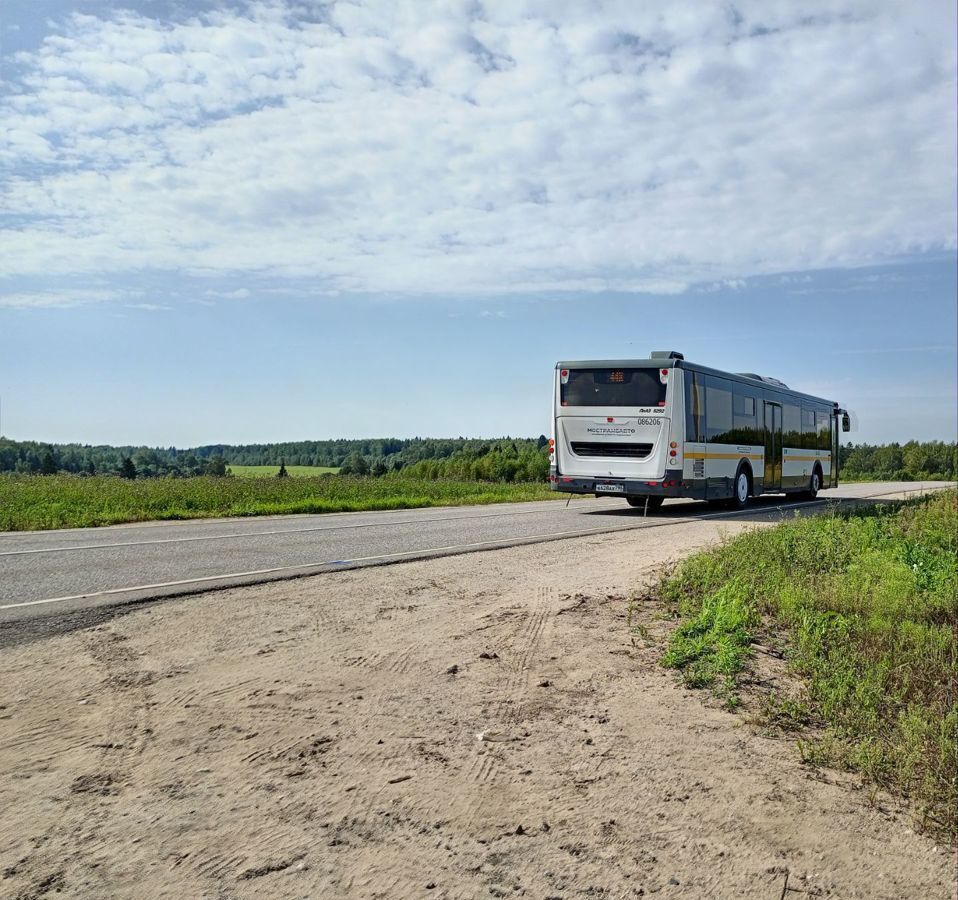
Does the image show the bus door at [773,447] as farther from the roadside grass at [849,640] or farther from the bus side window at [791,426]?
the roadside grass at [849,640]

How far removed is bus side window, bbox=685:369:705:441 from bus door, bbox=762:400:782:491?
4660mm

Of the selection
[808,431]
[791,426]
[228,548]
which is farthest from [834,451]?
[228,548]

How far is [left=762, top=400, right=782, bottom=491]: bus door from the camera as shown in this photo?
22531 mm

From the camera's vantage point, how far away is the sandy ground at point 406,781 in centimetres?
306

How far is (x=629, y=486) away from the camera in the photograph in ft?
59.8

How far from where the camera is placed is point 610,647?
600 centimetres

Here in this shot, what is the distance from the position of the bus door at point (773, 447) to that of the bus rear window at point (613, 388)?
19.9ft

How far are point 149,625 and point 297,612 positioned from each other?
3.88 ft

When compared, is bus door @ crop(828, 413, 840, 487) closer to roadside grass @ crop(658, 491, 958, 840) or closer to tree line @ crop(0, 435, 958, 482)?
tree line @ crop(0, 435, 958, 482)

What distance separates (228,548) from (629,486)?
31.4 ft

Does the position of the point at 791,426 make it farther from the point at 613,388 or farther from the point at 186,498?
→ the point at 186,498

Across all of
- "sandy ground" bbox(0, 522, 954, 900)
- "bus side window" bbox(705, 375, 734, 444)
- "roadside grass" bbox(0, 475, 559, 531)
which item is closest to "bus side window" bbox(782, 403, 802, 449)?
"bus side window" bbox(705, 375, 734, 444)

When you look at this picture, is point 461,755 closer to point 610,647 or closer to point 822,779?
point 822,779

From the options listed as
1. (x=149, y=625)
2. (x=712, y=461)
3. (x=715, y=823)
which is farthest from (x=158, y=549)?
(x=712, y=461)
